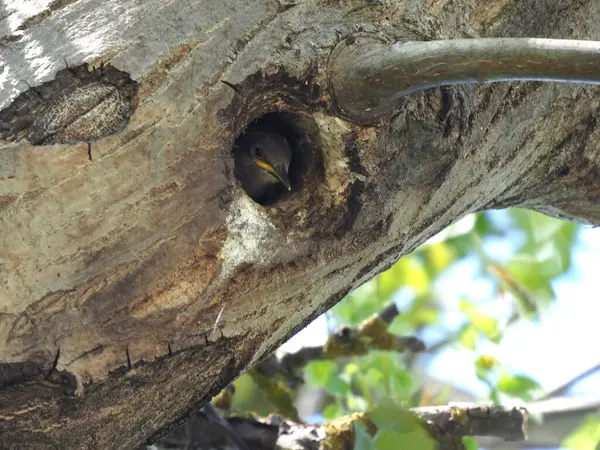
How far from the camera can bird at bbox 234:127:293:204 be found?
3.19 m

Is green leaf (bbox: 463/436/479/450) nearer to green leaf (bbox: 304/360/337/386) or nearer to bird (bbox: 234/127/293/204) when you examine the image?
green leaf (bbox: 304/360/337/386)

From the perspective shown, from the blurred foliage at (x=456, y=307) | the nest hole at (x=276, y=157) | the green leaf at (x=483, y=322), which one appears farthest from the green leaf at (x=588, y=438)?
the nest hole at (x=276, y=157)

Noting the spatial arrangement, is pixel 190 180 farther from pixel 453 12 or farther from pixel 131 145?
pixel 453 12

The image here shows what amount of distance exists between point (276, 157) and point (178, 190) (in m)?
1.40

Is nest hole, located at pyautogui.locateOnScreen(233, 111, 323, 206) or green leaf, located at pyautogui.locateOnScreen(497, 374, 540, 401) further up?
nest hole, located at pyautogui.locateOnScreen(233, 111, 323, 206)

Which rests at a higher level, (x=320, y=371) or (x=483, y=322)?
(x=483, y=322)

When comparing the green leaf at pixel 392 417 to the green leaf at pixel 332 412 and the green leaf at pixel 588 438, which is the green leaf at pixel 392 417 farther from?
the green leaf at pixel 332 412

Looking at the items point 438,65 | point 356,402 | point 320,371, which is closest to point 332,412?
point 356,402

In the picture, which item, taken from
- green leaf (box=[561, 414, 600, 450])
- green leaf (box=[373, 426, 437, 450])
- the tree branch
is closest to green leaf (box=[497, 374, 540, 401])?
green leaf (box=[561, 414, 600, 450])

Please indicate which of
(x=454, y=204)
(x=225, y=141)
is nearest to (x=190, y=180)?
(x=225, y=141)

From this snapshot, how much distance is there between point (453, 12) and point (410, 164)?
475 mm

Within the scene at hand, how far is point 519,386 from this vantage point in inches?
122

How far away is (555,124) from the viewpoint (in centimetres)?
257

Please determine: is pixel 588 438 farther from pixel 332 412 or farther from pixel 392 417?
pixel 332 412
